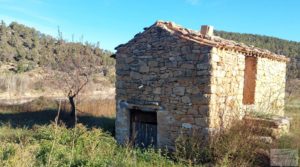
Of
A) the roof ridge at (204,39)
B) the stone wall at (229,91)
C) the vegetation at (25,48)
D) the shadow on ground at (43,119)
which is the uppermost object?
the vegetation at (25,48)

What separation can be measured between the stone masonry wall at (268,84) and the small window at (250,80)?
0.40ft

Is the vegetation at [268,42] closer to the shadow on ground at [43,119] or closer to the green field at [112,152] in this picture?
the shadow on ground at [43,119]

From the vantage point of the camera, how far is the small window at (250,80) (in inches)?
427

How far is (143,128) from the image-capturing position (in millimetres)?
10664

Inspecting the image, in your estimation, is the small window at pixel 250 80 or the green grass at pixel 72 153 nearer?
the green grass at pixel 72 153

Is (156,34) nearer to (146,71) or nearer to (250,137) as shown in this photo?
(146,71)

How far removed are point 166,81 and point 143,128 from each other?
71.1 inches

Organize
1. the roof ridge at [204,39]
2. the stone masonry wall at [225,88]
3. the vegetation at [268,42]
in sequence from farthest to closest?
the vegetation at [268,42], the roof ridge at [204,39], the stone masonry wall at [225,88]

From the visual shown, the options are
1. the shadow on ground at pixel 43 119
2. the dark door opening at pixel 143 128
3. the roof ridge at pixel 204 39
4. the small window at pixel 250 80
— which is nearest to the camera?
the roof ridge at pixel 204 39

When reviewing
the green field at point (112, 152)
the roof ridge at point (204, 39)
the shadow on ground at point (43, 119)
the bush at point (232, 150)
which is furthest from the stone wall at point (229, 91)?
the shadow on ground at point (43, 119)

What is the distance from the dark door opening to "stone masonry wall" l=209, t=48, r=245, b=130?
2158mm

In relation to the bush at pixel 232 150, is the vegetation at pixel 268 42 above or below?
above

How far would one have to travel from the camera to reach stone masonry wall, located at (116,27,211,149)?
29.8 ft

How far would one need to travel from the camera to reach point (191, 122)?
9.26m
